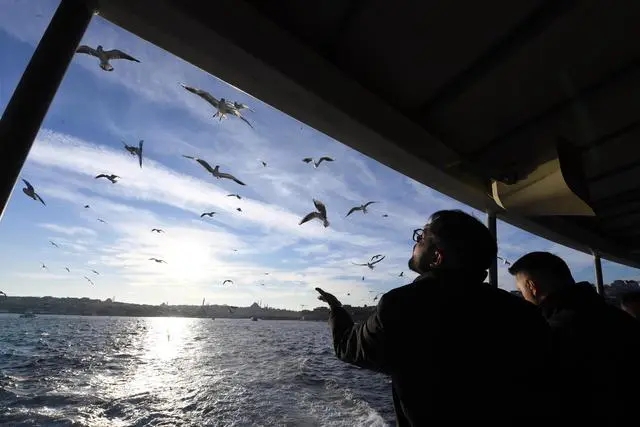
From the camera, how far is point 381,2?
214 cm

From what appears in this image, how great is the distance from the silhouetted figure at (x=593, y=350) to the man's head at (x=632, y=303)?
10.5 ft

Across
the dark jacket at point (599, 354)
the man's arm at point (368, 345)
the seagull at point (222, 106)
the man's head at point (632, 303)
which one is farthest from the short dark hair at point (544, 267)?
the seagull at point (222, 106)

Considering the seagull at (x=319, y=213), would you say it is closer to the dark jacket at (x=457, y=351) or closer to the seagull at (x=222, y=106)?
the seagull at (x=222, y=106)

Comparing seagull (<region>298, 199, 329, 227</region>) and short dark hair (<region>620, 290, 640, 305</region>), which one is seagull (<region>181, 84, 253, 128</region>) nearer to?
seagull (<region>298, 199, 329, 227</region>)

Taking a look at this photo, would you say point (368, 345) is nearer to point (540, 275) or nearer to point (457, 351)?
point (457, 351)

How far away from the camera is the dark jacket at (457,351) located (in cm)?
129

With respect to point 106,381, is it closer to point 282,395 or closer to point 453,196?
point 282,395

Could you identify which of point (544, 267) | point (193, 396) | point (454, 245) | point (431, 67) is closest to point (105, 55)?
point (431, 67)

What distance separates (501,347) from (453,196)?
10.7 feet

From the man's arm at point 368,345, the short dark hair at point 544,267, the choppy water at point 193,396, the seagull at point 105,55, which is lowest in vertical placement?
the choppy water at point 193,396

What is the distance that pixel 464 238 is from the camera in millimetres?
1646

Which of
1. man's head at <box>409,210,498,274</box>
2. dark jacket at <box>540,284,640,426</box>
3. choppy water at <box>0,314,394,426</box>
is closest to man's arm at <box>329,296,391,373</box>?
man's head at <box>409,210,498,274</box>

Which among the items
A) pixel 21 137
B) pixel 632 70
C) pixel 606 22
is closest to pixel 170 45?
pixel 21 137

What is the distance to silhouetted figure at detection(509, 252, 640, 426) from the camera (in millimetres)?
1800
